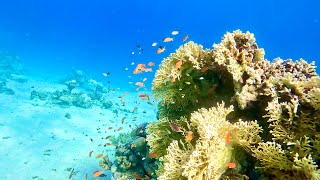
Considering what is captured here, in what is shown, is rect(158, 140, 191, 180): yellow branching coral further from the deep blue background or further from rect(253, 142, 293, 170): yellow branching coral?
the deep blue background

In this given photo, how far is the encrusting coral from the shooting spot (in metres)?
2.61

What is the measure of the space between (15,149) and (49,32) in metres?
139

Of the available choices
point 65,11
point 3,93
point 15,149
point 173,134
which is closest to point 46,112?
point 15,149

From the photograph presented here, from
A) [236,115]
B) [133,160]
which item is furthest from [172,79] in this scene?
[133,160]

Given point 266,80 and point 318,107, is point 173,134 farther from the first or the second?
point 318,107

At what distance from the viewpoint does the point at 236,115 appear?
358 centimetres

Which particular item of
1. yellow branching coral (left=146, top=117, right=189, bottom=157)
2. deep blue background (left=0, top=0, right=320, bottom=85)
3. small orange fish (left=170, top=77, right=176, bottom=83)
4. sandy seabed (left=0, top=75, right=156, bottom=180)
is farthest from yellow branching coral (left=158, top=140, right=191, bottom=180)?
deep blue background (left=0, top=0, right=320, bottom=85)

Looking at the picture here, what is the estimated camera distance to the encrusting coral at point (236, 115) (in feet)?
8.57

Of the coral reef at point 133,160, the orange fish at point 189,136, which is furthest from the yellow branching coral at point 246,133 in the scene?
the coral reef at point 133,160

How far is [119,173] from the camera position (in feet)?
27.8

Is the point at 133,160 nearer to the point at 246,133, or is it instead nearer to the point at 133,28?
the point at 246,133

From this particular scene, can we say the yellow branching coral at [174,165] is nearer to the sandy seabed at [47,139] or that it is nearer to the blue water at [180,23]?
the sandy seabed at [47,139]

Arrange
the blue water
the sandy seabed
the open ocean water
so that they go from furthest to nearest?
the blue water < the open ocean water < the sandy seabed

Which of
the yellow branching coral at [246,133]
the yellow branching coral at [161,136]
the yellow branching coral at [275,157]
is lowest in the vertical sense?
the yellow branching coral at [275,157]
